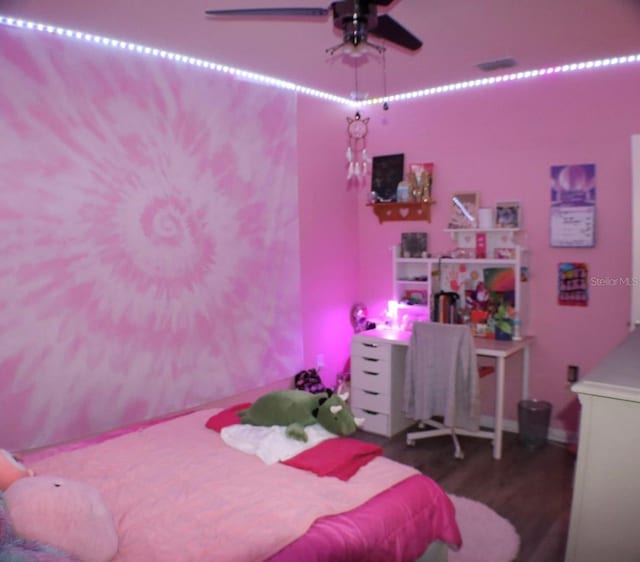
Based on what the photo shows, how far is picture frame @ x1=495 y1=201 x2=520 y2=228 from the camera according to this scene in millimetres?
4039

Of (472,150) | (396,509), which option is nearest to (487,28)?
(472,150)

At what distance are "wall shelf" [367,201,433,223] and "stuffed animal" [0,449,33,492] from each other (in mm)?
3343

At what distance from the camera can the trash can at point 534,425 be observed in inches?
152

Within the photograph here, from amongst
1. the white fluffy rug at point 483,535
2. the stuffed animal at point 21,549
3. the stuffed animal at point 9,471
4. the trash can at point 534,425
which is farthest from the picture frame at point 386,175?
the stuffed animal at point 21,549

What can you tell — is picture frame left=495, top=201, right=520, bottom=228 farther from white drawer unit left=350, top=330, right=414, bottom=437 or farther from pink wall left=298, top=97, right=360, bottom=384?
pink wall left=298, top=97, right=360, bottom=384

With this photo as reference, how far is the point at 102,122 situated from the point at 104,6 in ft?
2.30

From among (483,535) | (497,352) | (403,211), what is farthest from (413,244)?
(483,535)

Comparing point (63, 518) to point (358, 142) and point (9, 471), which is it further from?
point (358, 142)

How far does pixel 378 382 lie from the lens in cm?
409

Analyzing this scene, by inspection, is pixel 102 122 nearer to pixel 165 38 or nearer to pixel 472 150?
pixel 165 38

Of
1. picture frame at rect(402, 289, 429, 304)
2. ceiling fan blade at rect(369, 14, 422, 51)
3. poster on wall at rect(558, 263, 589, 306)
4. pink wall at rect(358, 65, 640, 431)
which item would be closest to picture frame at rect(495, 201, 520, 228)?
pink wall at rect(358, 65, 640, 431)

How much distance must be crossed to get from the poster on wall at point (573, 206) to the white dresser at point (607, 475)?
75.8 inches

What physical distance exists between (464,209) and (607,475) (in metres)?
2.62

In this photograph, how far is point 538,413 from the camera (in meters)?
3.86
